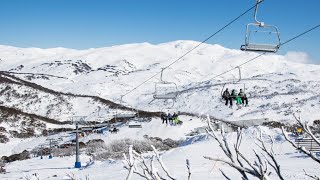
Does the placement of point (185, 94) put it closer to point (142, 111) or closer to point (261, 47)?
point (142, 111)

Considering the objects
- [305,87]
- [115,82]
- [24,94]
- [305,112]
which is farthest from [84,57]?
[305,112]

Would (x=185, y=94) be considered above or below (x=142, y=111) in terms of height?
above

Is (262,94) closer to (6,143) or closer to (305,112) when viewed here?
(305,112)

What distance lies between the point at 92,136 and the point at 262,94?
1797 inches

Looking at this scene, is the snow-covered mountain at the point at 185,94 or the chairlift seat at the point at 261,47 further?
the snow-covered mountain at the point at 185,94

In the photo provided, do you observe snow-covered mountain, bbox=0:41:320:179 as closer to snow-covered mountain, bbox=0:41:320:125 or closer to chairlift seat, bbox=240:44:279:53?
snow-covered mountain, bbox=0:41:320:125

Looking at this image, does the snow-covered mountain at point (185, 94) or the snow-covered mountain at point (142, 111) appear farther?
the snow-covered mountain at point (185, 94)

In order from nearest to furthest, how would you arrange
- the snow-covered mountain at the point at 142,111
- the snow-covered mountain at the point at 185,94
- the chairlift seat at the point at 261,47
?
the chairlift seat at the point at 261,47, the snow-covered mountain at the point at 142,111, the snow-covered mountain at the point at 185,94

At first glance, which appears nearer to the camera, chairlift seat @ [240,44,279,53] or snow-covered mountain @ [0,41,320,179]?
chairlift seat @ [240,44,279,53]

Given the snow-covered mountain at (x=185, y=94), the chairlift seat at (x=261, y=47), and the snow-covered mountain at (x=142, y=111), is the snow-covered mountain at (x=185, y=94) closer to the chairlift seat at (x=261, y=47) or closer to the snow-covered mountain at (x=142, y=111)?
the snow-covered mountain at (x=142, y=111)

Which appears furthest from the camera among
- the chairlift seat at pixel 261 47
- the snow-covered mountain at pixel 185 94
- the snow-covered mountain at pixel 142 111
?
the snow-covered mountain at pixel 185 94

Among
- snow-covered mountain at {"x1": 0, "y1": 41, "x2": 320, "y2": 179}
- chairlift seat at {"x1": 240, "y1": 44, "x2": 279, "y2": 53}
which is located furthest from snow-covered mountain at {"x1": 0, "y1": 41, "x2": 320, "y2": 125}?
chairlift seat at {"x1": 240, "y1": 44, "x2": 279, "y2": 53}

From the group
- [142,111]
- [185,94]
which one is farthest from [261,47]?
[185,94]

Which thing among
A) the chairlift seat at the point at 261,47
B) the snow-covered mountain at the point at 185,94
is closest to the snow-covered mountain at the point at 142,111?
the snow-covered mountain at the point at 185,94
